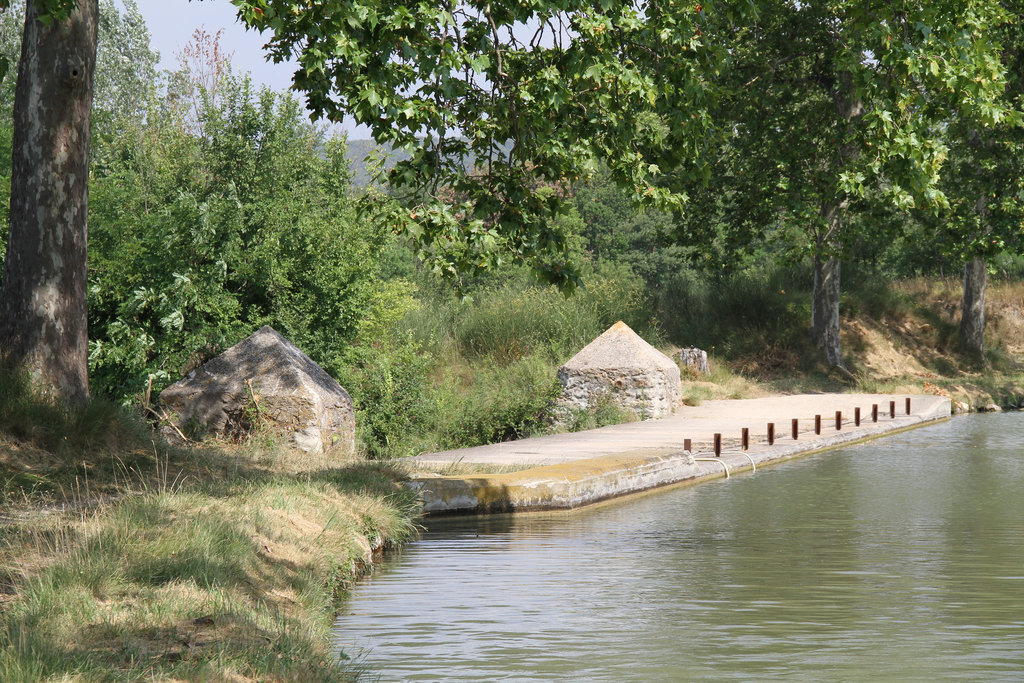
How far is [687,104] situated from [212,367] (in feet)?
19.9

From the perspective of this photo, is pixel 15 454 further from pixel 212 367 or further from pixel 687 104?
pixel 687 104

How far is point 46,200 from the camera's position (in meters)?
11.0

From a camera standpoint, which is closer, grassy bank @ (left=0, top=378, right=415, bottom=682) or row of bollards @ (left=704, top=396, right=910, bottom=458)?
grassy bank @ (left=0, top=378, right=415, bottom=682)

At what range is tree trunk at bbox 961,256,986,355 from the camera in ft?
113

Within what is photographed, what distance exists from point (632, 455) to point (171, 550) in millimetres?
7860

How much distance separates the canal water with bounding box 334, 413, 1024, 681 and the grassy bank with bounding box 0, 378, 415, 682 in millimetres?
465

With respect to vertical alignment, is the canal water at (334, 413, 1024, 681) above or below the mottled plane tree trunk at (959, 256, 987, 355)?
below

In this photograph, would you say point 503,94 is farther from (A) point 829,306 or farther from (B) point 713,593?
(A) point 829,306

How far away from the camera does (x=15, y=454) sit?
9.84 metres

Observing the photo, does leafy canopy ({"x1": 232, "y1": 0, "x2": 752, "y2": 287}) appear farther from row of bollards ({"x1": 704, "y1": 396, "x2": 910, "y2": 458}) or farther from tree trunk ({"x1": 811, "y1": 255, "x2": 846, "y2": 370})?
tree trunk ({"x1": 811, "y1": 255, "x2": 846, "y2": 370})

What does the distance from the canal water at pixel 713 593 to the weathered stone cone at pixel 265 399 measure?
8.03 ft

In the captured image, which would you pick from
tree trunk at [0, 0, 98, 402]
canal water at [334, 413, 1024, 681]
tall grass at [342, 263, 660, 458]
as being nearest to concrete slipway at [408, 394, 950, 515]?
canal water at [334, 413, 1024, 681]

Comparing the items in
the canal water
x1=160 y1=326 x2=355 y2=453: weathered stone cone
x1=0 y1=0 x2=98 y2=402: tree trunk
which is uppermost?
x1=0 y1=0 x2=98 y2=402: tree trunk

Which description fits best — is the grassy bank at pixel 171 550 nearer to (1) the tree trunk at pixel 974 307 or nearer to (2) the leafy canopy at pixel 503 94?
(2) the leafy canopy at pixel 503 94
